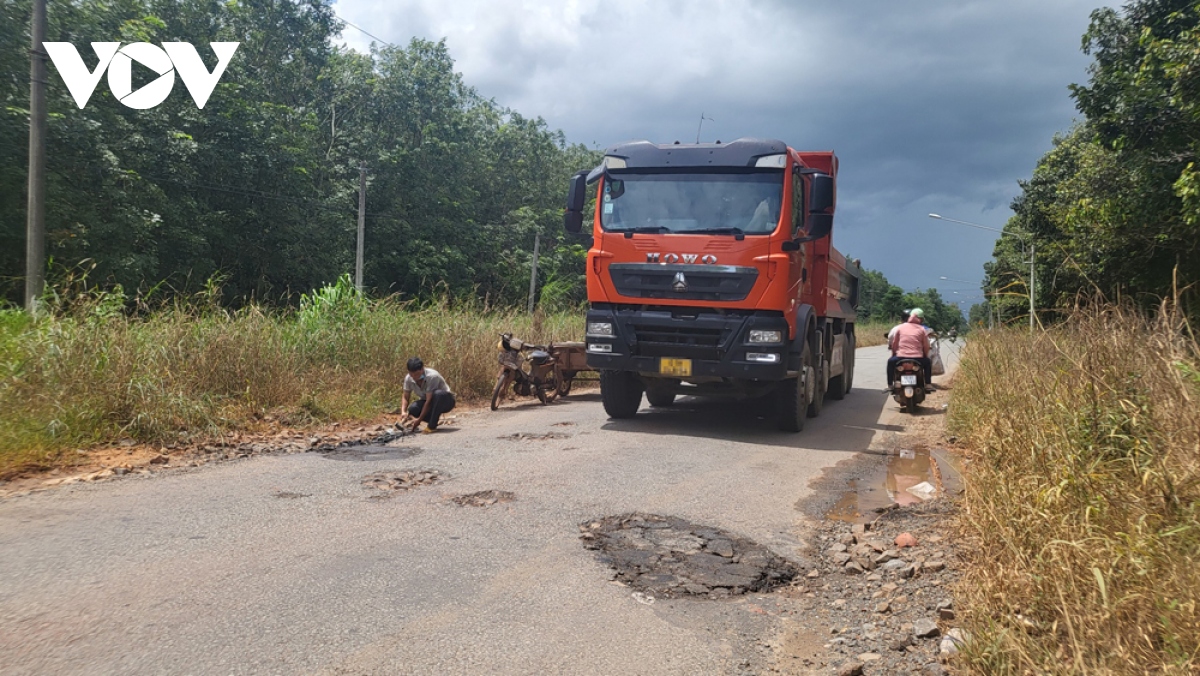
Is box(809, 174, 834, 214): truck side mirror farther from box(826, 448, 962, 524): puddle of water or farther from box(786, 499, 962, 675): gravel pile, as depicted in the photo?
Result: box(786, 499, 962, 675): gravel pile

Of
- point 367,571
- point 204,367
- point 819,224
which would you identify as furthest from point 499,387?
point 367,571

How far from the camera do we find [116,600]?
3.90 m

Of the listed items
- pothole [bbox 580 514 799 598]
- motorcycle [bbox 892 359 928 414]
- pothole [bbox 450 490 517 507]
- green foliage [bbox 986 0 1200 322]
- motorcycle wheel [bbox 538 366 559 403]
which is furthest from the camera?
green foliage [bbox 986 0 1200 322]

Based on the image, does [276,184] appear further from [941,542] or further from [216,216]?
[941,542]

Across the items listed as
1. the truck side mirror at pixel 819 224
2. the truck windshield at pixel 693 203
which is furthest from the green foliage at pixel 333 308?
the truck side mirror at pixel 819 224

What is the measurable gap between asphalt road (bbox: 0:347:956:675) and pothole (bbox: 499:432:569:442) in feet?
3.32

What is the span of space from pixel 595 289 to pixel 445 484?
373 cm

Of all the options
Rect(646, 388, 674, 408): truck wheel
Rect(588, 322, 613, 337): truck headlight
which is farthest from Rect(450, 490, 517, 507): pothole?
Rect(646, 388, 674, 408): truck wheel

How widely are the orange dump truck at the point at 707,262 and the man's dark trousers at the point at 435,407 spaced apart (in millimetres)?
1750

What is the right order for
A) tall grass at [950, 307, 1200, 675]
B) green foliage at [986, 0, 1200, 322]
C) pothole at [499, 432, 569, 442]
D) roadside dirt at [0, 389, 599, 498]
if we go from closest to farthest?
1. tall grass at [950, 307, 1200, 675]
2. roadside dirt at [0, 389, 599, 498]
3. pothole at [499, 432, 569, 442]
4. green foliage at [986, 0, 1200, 322]

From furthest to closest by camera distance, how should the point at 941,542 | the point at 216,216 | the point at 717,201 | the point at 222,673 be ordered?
the point at 216,216
the point at 717,201
the point at 941,542
the point at 222,673

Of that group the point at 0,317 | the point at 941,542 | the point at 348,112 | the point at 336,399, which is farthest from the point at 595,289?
the point at 348,112

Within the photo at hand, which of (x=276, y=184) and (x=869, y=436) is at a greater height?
(x=276, y=184)

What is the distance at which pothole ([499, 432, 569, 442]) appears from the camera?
29.2ft
